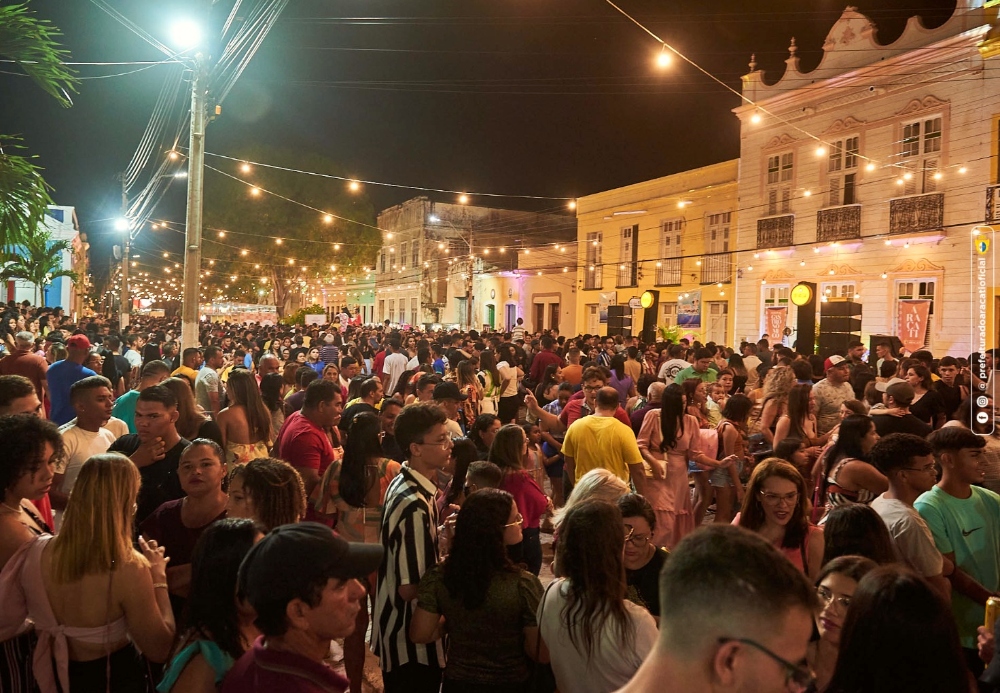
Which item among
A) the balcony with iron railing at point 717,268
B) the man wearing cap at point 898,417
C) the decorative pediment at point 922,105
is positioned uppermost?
the decorative pediment at point 922,105

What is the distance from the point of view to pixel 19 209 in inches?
234

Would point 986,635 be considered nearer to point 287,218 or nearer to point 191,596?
point 191,596

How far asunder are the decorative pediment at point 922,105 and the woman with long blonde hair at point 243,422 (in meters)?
19.4

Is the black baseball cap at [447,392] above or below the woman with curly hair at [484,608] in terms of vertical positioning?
above

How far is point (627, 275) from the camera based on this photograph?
3312 cm

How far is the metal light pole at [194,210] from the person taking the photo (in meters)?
13.1

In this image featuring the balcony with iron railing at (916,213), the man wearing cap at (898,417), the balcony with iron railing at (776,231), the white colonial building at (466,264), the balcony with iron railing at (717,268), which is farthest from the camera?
the white colonial building at (466,264)

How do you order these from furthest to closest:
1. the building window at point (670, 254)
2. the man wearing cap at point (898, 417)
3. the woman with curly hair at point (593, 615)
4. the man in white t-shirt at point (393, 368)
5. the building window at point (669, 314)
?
the building window at point (669, 314), the building window at point (670, 254), the man in white t-shirt at point (393, 368), the man wearing cap at point (898, 417), the woman with curly hair at point (593, 615)

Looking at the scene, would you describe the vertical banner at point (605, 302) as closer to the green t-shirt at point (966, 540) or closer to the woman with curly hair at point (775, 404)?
the woman with curly hair at point (775, 404)

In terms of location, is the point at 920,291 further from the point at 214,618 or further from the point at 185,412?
the point at 214,618

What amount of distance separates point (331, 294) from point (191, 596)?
78443 millimetres

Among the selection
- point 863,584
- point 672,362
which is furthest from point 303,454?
point 672,362

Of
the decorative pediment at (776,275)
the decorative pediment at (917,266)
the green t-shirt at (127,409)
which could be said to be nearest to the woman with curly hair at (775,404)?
the green t-shirt at (127,409)

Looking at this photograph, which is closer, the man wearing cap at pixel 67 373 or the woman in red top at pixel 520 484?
the woman in red top at pixel 520 484
